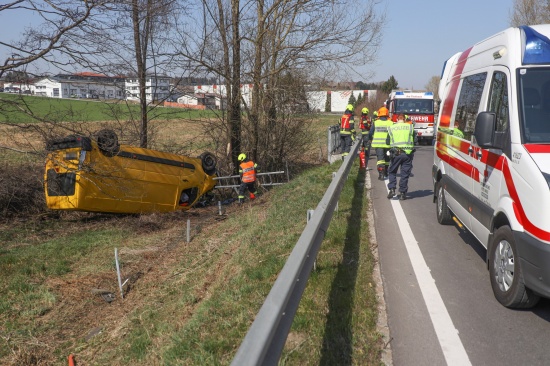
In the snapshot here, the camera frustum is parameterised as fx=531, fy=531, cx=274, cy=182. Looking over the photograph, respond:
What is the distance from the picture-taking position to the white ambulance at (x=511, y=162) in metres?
4.21

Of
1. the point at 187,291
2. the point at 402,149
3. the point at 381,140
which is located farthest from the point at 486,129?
the point at 381,140

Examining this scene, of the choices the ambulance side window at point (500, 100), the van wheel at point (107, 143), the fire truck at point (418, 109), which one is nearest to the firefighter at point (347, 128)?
the van wheel at point (107, 143)

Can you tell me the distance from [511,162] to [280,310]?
9.40 ft

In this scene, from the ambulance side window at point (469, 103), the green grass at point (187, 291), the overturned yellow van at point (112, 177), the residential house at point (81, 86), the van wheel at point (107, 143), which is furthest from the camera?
the van wheel at point (107, 143)

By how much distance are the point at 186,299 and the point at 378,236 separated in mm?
2803

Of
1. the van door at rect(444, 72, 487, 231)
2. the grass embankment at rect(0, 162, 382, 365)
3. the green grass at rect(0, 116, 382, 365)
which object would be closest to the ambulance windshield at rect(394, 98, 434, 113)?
the grass embankment at rect(0, 162, 382, 365)

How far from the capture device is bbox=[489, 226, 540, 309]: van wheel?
4.49 m

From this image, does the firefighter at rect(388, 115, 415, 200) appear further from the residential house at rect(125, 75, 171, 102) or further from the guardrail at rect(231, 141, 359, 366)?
the residential house at rect(125, 75, 171, 102)

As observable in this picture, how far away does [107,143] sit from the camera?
1126 centimetres

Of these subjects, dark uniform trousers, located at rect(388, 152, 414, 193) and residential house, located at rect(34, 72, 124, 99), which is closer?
dark uniform trousers, located at rect(388, 152, 414, 193)

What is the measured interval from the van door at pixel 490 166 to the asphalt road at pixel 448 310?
1.92 ft

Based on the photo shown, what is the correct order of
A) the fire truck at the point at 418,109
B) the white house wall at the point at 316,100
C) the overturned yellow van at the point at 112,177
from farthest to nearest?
the fire truck at the point at 418,109 → the white house wall at the point at 316,100 → the overturned yellow van at the point at 112,177

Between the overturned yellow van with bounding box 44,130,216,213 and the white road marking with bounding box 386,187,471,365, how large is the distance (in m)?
6.70

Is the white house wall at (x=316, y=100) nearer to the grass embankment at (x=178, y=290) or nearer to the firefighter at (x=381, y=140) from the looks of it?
the firefighter at (x=381, y=140)
